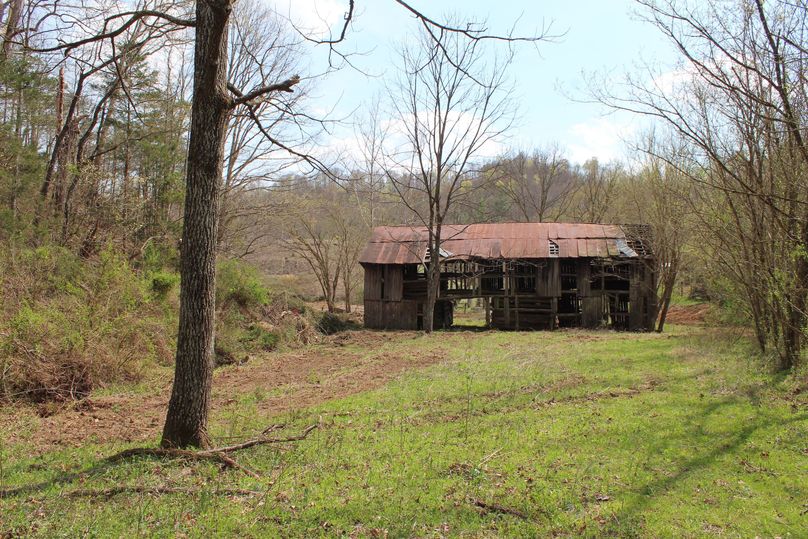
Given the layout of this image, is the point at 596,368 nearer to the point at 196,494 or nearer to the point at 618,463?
the point at 618,463

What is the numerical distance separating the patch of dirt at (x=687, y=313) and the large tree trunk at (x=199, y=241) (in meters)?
30.9

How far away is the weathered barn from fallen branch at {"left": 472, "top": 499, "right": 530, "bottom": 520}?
64.2 feet

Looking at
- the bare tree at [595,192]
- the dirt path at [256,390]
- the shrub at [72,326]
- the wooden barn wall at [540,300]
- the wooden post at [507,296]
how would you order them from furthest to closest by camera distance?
the bare tree at [595,192] → the wooden post at [507,296] → the wooden barn wall at [540,300] → the shrub at [72,326] → the dirt path at [256,390]

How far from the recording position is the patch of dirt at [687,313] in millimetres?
31938

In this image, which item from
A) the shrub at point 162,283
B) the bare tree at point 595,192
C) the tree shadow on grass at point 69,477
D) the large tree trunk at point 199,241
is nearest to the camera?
the tree shadow on grass at point 69,477

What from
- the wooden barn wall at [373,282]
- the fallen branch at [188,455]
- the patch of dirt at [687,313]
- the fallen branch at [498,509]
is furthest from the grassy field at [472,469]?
the patch of dirt at [687,313]

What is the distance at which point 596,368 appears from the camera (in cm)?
1284

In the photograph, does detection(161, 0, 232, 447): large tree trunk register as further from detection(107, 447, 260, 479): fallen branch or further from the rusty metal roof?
the rusty metal roof

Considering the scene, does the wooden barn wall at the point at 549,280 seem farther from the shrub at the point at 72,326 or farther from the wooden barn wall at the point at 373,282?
the shrub at the point at 72,326

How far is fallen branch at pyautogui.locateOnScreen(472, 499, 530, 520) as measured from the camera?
5.10 metres

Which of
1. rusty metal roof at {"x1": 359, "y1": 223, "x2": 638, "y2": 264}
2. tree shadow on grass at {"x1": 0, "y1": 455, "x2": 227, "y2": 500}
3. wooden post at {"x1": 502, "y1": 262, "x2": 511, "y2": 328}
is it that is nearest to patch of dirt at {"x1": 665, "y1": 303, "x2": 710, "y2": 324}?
rusty metal roof at {"x1": 359, "y1": 223, "x2": 638, "y2": 264}

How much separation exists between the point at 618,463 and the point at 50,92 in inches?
843

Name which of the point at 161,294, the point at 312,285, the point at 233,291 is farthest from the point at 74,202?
the point at 312,285

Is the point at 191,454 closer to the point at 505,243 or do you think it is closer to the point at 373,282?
the point at 373,282
